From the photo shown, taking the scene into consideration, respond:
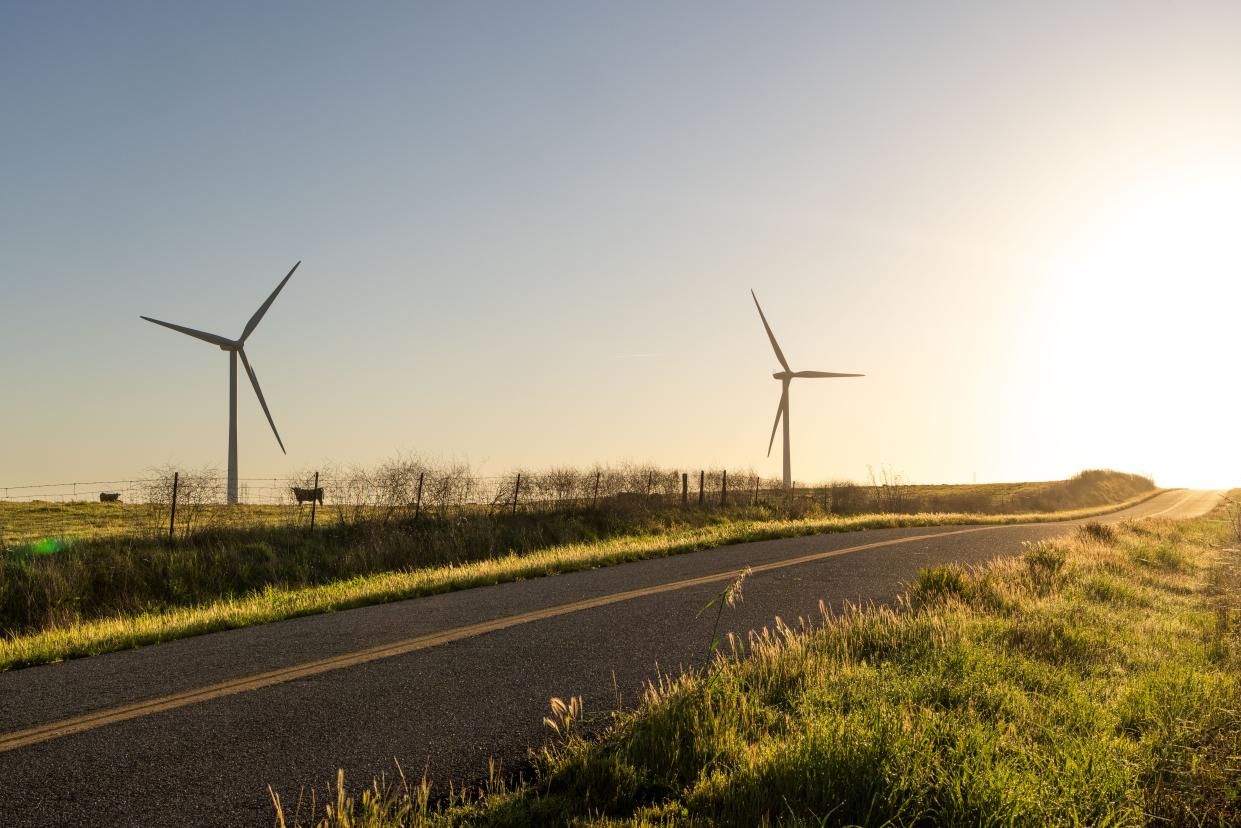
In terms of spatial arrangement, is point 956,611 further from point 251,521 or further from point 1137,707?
point 251,521

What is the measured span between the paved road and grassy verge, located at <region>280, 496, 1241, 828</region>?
66 cm

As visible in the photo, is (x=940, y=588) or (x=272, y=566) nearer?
(x=940, y=588)

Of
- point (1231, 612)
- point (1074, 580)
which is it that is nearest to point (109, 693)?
point (1074, 580)

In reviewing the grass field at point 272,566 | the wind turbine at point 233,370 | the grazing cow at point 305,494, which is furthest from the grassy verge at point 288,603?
the wind turbine at point 233,370

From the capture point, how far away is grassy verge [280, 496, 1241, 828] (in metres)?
4.51

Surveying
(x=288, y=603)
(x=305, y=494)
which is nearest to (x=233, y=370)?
(x=305, y=494)

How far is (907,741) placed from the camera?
16.4 feet

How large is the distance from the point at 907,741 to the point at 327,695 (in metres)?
4.86

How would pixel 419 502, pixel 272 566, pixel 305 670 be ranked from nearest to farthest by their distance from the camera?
1. pixel 305 670
2. pixel 272 566
3. pixel 419 502

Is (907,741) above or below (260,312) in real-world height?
below

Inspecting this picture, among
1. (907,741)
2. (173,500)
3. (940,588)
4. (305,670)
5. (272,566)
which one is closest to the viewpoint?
(907,741)

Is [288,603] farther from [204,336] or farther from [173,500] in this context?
[204,336]

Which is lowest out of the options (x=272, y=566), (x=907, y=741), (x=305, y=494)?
(x=272, y=566)

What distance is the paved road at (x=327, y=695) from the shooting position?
5.16 m
